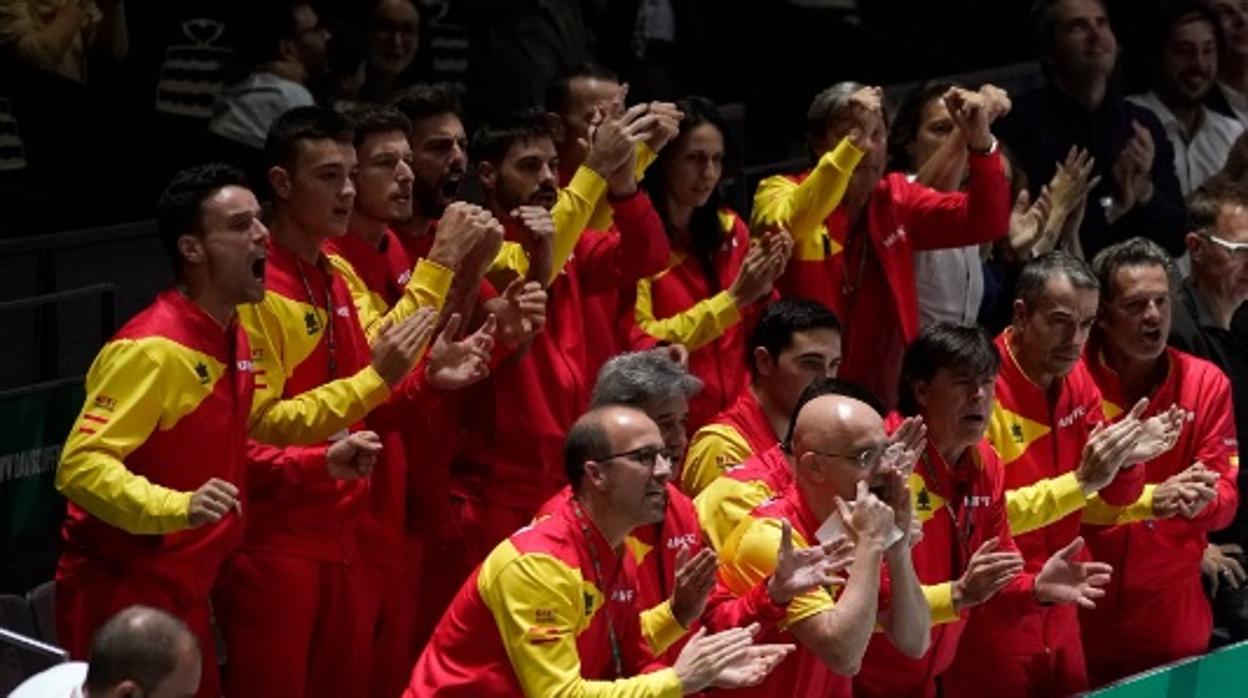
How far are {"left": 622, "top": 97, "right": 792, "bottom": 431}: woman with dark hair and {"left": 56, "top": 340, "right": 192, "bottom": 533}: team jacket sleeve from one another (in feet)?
6.78

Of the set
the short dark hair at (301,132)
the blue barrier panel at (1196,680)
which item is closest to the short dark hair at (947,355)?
the blue barrier panel at (1196,680)

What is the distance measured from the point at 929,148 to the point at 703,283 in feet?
3.39

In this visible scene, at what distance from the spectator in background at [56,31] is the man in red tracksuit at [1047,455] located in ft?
11.6

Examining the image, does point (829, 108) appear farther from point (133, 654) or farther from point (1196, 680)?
point (133, 654)

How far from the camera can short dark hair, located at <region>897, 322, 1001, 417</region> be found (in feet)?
26.4

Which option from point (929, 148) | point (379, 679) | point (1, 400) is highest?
point (929, 148)

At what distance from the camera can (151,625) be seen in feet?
19.9

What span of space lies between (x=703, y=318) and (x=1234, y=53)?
4193mm

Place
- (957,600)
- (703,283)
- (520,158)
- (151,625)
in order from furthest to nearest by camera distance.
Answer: (703,283), (520,158), (957,600), (151,625)

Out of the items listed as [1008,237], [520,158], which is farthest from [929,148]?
[520,158]

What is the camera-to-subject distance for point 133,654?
602cm

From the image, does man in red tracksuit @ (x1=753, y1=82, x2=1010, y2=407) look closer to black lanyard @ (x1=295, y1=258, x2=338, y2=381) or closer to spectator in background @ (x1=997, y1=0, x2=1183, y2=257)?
spectator in background @ (x1=997, y1=0, x2=1183, y2=257)

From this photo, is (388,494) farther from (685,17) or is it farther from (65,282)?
(685,17)

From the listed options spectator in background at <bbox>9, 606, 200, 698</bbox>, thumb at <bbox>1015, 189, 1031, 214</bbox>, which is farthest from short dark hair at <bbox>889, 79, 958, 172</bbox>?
spectator in background at <bbox>9, 606, 200, 698</bbox>
